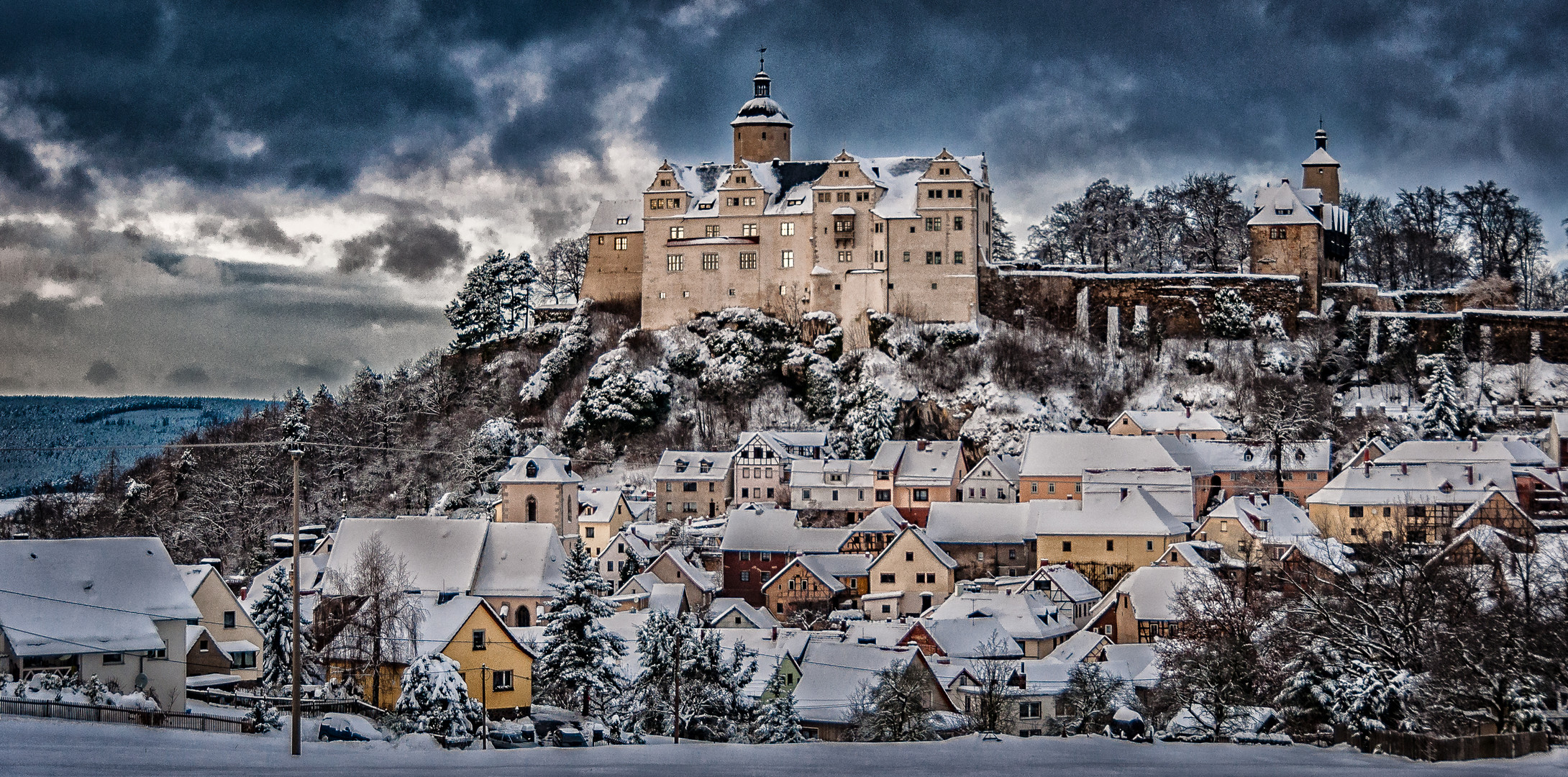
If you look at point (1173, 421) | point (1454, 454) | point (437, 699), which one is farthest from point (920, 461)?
point (437, 699)

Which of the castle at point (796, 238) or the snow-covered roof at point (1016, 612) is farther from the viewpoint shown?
the castle at point (796, 238)

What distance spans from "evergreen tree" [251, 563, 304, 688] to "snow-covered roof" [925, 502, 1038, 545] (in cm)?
3017

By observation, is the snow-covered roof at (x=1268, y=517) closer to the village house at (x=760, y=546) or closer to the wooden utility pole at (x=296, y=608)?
the village house at (x=760, y=546)

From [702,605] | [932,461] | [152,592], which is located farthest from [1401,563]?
[932,461]

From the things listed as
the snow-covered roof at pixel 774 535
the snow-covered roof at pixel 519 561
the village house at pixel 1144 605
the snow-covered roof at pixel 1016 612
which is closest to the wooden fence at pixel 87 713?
the snow-covered roof at pixel 519 561

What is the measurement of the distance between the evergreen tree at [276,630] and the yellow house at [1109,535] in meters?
31.1

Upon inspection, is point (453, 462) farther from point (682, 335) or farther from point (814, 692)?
point (814, 692)

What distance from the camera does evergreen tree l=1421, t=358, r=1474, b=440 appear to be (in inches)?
2729

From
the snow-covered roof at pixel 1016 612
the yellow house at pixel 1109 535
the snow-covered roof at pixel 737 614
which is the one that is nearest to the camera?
the snow-covered roof at pixel 1016 612

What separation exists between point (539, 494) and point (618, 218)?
79.1 ft

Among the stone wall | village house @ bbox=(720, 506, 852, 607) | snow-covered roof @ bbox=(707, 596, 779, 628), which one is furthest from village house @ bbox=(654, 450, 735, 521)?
the stone wall

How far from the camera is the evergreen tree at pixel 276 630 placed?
36.5 meters

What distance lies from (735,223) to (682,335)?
654cm

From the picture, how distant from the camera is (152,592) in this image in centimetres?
3472
